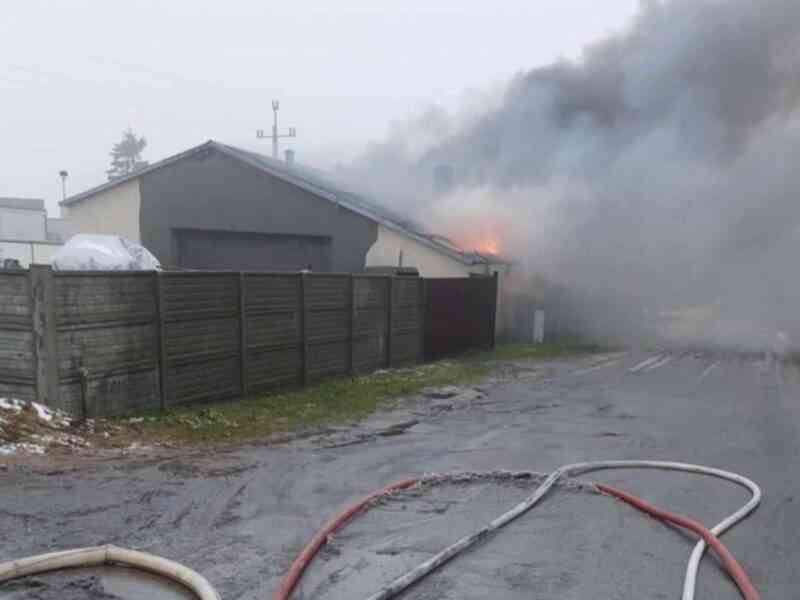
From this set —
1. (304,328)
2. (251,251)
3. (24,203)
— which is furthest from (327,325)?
(24,203)

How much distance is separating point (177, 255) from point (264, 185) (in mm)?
3479

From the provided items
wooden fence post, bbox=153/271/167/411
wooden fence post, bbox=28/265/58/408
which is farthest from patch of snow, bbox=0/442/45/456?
wooden fence post, bbox=153/271/167/411

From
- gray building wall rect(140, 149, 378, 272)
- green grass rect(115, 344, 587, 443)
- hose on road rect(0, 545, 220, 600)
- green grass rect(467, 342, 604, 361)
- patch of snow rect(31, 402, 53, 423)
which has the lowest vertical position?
green grass rect(467, 342, 604, 361)

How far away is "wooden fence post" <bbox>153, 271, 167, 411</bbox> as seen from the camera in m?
7.48

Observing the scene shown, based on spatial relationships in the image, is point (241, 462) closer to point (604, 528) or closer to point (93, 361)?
point (93, 361)

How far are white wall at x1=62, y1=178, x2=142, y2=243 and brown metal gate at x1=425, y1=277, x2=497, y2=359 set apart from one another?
10.7m

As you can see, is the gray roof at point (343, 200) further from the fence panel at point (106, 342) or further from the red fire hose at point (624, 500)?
the red fire hose at point (624, 500)

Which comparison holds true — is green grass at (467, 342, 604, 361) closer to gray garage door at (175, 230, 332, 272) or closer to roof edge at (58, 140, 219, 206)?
gray garage door at (175, 230, 332, 272)

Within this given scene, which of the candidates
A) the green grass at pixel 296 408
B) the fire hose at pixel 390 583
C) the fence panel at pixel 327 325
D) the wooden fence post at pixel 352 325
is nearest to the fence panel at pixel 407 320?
the green grass at pixel 296 408

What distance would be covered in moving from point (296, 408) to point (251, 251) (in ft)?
37.7

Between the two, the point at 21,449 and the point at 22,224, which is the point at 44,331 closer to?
the point at 21,449

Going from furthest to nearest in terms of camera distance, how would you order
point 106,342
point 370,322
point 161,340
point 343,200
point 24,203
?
point 24,203, point 343,200, point 370,322, point 161,340, point 106,342

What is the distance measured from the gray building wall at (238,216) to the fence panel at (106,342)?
10.6m

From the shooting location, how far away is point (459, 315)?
14656mm
